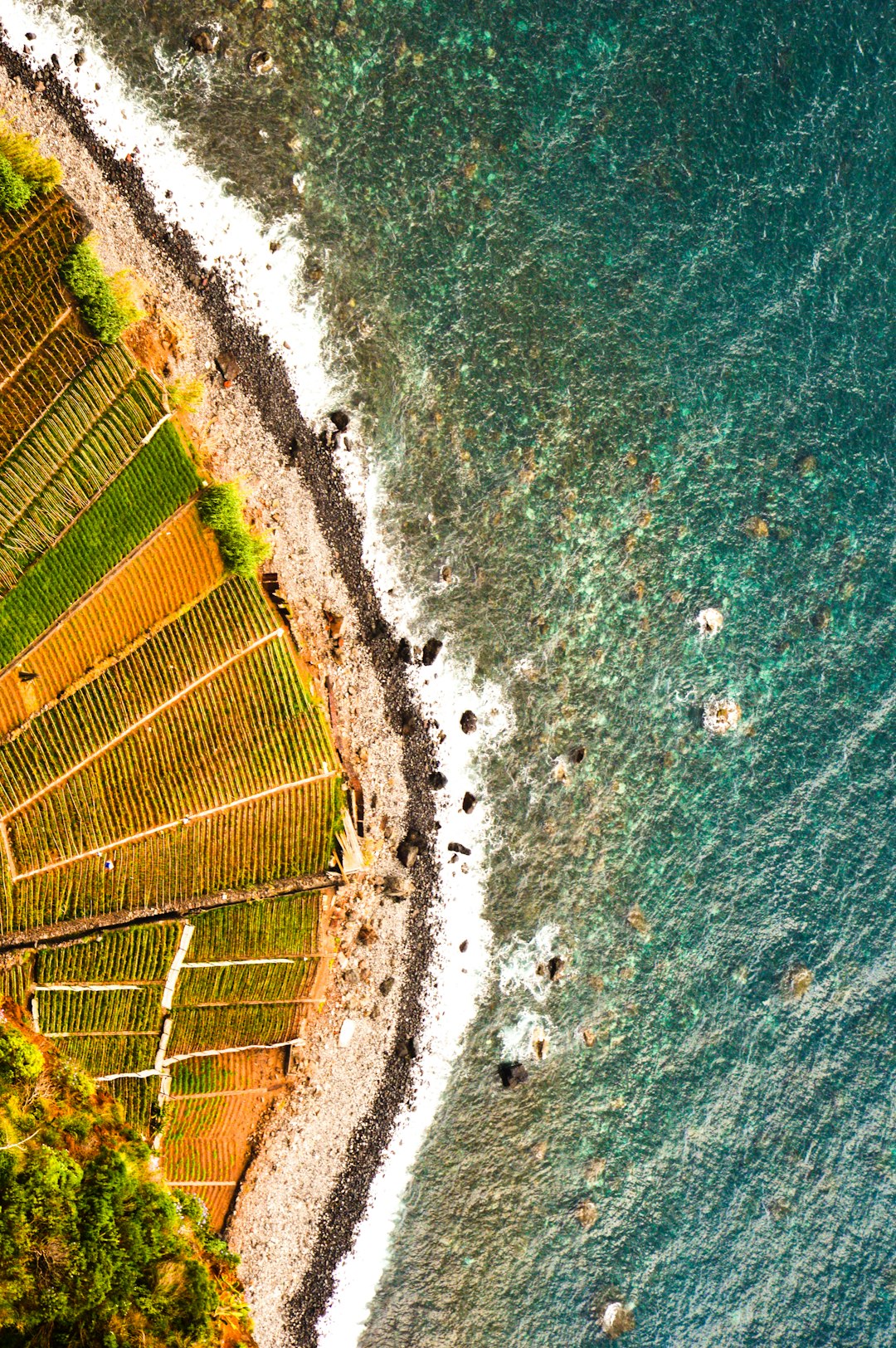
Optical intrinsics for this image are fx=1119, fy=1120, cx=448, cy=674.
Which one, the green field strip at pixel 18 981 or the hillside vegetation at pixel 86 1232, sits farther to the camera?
the green field strip at pixel 18 981

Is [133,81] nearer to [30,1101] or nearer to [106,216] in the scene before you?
[106,216]

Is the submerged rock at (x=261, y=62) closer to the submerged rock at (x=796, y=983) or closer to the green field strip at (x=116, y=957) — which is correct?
the green field strip at (x=116, y=957)

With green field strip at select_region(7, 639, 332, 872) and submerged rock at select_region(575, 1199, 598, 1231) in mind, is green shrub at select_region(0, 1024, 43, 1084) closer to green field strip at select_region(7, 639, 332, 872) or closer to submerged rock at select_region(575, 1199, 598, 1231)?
green field strip at select_region(7, 639, 332, 872)

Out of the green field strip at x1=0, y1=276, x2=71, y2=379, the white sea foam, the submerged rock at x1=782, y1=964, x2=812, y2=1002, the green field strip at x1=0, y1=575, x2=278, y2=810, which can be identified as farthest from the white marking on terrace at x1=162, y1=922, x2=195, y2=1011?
the submerged rock at x1=782, y1=964, x2=812, y2=1002

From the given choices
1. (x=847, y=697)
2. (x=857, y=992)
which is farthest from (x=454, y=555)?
(x=857, y=992)

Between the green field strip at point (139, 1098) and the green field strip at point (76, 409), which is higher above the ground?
the green field strip at point (76, 409)

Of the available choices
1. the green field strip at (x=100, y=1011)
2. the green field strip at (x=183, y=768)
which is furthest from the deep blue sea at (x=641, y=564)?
the green field strip at (x=100, y=1011)
